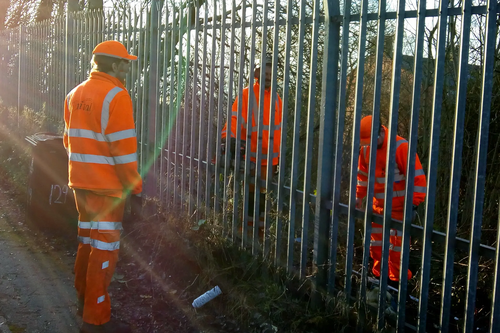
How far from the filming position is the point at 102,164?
13.1ft

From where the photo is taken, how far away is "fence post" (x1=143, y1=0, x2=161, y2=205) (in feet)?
20.5

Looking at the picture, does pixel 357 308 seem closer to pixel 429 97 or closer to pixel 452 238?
pixel 452 238

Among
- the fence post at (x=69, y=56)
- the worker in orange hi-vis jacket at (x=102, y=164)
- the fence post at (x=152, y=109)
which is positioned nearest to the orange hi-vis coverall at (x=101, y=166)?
the worker in orange hi-vis jacket at (x=102, y=164)

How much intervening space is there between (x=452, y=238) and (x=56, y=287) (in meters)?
3.61

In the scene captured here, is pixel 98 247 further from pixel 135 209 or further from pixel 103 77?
pixel 135 209

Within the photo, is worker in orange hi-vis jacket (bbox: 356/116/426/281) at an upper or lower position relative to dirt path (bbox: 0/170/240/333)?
upper

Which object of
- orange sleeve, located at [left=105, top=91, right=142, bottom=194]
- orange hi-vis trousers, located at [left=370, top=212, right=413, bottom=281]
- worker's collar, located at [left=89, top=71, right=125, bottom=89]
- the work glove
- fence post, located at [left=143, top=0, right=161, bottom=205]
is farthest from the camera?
the work glove

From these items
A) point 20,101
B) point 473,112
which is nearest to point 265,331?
point 473,112

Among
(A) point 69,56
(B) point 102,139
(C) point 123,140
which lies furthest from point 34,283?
(A) point 69,56

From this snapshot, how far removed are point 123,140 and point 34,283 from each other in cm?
203

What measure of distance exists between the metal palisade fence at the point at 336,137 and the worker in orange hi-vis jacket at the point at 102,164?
1.14 meters

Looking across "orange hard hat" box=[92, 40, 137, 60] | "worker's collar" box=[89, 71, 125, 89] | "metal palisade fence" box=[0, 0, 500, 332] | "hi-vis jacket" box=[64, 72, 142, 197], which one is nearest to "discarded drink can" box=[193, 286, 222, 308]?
"metal palisade fence" box=[0, 0, 500, 332]

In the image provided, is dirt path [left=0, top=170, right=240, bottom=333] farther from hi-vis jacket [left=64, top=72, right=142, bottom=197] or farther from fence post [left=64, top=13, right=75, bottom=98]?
fence post [left=64, top=13, right=75, bottom=98]

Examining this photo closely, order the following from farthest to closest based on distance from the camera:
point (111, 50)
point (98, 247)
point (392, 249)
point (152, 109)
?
point (152, 109) < point (392, 249) < point (111, 50) < point (98, 247)
